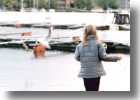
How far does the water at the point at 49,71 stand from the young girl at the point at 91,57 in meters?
0.03

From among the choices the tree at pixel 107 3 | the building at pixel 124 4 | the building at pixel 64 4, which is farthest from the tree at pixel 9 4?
the building at pixel 124 4

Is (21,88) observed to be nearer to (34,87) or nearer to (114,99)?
(34,87)

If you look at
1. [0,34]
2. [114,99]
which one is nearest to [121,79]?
[114,99]

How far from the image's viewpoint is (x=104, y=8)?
4816 millimetres

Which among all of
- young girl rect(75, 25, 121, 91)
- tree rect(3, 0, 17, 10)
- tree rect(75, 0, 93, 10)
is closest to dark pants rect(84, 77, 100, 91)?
young girl rect(75, 25, 121, 91)

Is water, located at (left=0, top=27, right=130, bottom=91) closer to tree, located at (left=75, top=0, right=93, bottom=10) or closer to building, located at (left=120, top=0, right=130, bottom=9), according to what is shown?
tree, located at (left=75, top=0, right=93, bottom=10)

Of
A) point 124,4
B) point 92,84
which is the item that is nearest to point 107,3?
point 124,4

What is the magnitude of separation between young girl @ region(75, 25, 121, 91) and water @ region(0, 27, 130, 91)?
1.3 inches

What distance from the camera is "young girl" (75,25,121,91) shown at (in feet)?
15.7

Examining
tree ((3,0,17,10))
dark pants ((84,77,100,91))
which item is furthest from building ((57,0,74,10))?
dark pants ((84,77,100,91))

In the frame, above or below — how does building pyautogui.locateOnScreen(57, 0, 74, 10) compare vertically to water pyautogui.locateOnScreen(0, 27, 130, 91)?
above

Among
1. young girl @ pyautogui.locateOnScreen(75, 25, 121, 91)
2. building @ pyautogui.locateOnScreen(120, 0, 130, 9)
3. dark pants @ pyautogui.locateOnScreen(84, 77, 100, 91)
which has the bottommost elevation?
dark pants @ pyautogui.locateOnScreen(84, 77, 100, 91)

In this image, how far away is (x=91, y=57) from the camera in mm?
4797

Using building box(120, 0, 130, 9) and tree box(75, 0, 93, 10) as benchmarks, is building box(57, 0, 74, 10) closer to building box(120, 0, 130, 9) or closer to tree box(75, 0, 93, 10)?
tree box(75, 0, 93, 10)
